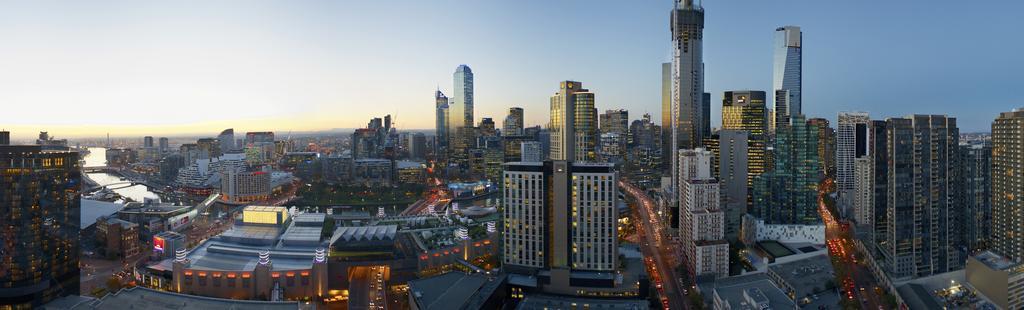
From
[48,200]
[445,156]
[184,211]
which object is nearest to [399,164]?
[445,156]

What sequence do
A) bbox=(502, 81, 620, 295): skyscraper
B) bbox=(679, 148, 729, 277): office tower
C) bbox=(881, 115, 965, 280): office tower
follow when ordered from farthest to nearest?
bbox=(881, 115, 965, 280): office tower
bbox=(679, 148, 729, 277): office tower
bbox=(502, 81, 620, 295): skyscraper

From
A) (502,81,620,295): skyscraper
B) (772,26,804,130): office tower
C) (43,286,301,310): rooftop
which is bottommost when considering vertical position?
(43,286,301,310): rooftop

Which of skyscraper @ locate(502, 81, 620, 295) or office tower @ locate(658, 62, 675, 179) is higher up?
office tower @ locate(658, 62, 675, 179)

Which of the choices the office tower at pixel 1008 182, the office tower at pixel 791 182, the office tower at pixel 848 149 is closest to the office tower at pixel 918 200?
the office tower at pixel 1008 182

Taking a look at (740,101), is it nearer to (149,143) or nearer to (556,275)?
(556,275)

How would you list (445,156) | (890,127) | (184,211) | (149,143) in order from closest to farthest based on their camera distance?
(890,127) → (184,211) → (445,156) → (149,143)

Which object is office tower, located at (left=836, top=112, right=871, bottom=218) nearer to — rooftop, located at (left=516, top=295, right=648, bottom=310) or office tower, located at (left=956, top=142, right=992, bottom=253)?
office tower, located at (left=956, top=142, right=992, bottom=253)

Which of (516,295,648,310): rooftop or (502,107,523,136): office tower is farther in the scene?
(502,107,523,136): office tower

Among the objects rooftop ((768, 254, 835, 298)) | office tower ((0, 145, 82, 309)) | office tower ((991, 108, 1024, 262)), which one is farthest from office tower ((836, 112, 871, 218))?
office tower ((0, 145, 82, 309))
